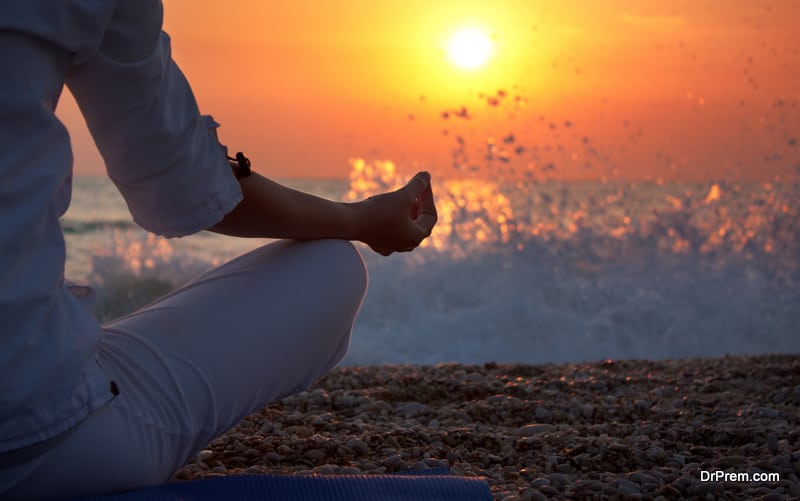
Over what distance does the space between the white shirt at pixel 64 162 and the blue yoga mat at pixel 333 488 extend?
0.43 meters

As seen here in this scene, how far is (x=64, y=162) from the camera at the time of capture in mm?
1034

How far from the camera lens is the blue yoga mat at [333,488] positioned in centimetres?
147

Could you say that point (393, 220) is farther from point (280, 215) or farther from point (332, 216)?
point (280, 215)

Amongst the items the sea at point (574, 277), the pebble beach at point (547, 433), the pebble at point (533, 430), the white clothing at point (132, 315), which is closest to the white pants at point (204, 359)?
the white clothing at point (132, 315)

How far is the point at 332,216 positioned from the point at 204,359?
0.37m

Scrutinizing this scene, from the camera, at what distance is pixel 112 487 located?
1.28 metres

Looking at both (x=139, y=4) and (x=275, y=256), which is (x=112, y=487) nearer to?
(x=275, y=256)

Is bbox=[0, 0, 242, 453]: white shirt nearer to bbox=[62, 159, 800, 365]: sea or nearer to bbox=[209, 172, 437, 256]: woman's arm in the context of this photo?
bbox=[209, 172, 437, 256]: woman's arm

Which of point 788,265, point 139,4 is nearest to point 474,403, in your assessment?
point 139,4

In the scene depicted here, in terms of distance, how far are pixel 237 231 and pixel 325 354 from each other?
28 centimetres

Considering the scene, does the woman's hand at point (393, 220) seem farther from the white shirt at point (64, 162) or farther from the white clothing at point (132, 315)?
the white shirt at point (64, 162)

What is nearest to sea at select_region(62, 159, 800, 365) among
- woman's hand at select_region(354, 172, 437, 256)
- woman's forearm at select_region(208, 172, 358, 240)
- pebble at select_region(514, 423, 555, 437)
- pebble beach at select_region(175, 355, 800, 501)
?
pebble beach at select_region(175, 355, 800, 501)

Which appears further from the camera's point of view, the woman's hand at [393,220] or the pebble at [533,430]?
the pebble at [533,430]

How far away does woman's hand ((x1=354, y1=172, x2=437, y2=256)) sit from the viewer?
156 centimetres
